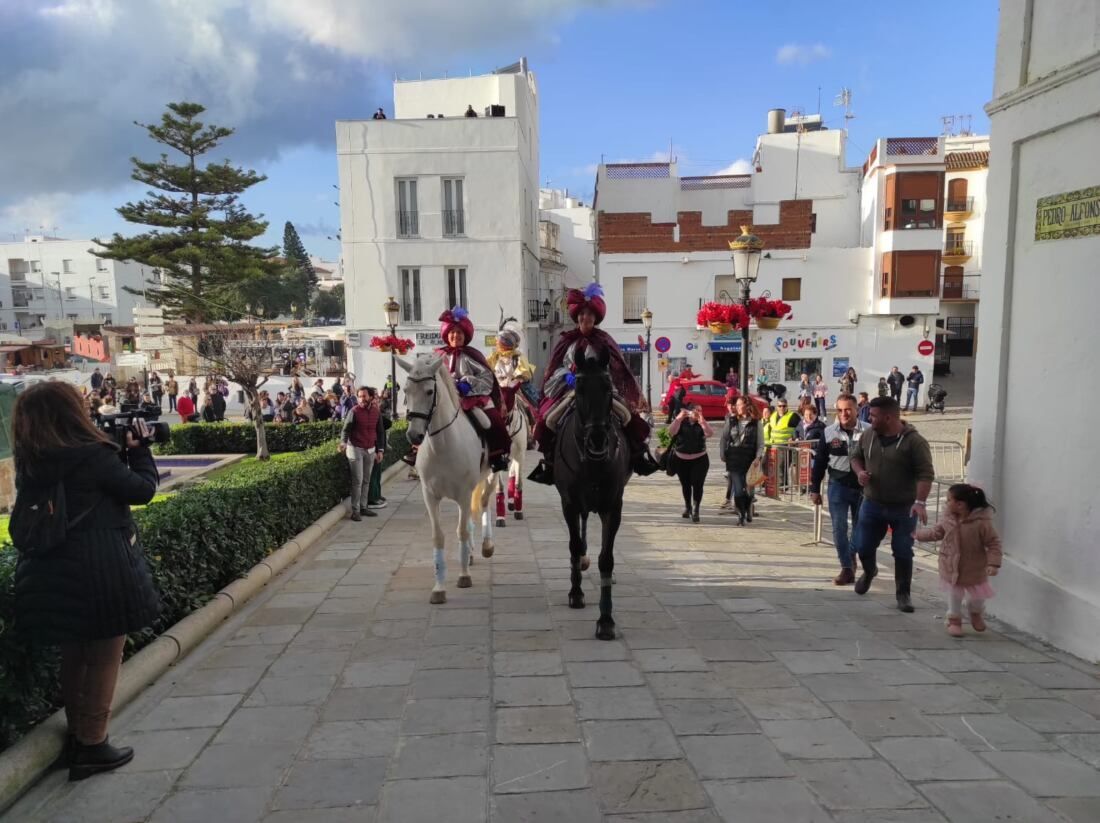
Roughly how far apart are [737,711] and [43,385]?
4.02 meters

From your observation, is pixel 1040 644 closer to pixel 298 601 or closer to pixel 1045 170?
pixel 1045 170

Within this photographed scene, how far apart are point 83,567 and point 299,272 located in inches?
2534

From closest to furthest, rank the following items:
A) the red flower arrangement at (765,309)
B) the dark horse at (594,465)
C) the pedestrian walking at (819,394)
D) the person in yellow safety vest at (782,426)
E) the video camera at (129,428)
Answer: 1. the video camera at (129,428)
2. the dark horse at (594,465)
3. the red flower arrangement at (765,309)
4. the person in yellow safety vest at (782,426)
5. the pedestrian walking at (819,394)

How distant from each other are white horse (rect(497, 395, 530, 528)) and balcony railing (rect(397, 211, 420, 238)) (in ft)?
61.1

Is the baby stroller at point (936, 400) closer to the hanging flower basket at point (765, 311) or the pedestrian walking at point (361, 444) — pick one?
the hanging flower basket at point (765, 311)

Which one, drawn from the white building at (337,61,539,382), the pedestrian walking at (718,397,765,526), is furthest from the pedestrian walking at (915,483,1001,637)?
the white building at (337,61,539,382)

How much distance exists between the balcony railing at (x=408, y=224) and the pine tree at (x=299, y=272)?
3034cm

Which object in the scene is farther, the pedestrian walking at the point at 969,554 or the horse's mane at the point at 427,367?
the horse's mane at the point at 427,367

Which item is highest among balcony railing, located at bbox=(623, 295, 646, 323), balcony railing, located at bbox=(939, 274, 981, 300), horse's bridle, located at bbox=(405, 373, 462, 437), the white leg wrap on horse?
balcony railing, located at bbox=(939, 274, 981, 300)

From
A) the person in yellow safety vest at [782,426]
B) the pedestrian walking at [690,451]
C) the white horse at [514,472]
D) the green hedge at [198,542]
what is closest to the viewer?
the green hedge at [198,542]

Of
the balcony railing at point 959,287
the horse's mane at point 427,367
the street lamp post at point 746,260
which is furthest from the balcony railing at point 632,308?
the horse's mane at point 427,367

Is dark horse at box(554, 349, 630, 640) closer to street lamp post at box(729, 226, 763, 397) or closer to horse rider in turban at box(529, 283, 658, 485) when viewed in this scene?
horse rider in turban at box(529, 283, 658, 485)

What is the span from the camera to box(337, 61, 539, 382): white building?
2595cm

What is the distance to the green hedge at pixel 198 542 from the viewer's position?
3.36 m
